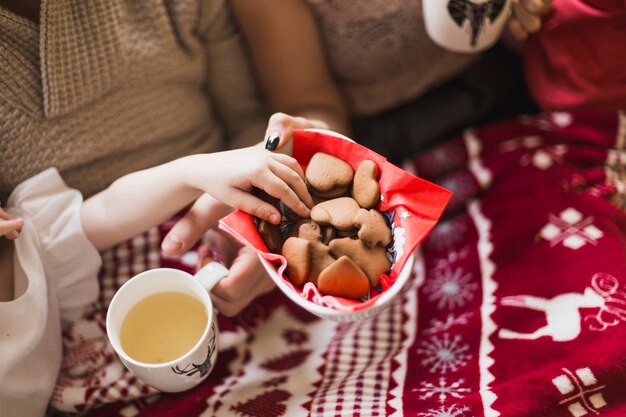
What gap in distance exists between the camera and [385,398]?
77cm

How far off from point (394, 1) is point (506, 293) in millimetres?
495

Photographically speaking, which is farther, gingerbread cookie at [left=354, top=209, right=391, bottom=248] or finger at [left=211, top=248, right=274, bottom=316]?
finger at [left=211, top=248, right=274, bottom=316]

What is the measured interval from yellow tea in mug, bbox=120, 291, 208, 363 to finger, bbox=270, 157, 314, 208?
190 mm

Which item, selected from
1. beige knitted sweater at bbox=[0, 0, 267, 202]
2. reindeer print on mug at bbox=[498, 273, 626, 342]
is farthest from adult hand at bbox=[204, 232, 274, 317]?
reindeer print on mug at bbox=[498, 273, 626, 342]

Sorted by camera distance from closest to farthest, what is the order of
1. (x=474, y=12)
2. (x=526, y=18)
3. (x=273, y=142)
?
(x=273, y=142) → (x=474, y=12) → (x=526, y=18)

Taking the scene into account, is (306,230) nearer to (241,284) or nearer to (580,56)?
(241,284)

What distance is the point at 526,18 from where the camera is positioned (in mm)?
897

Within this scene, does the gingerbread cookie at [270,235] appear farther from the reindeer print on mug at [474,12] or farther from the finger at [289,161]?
the reindeer print on mug at [474,12]

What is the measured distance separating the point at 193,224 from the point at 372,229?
27cm

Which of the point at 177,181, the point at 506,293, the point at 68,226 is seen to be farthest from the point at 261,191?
the point at 506,293

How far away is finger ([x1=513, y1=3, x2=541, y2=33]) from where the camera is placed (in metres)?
0.89

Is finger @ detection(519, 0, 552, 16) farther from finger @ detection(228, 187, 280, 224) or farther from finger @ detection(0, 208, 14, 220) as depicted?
finger @ detection(0, 208, 14, 220)

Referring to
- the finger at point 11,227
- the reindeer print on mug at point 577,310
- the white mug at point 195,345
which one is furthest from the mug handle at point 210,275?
the reindeer print on mug at point 577,310

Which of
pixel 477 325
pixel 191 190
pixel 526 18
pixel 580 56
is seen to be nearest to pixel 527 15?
pixel 526 18
